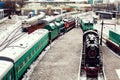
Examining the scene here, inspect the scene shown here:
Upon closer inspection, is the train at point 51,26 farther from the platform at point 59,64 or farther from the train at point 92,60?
the train at point 92,60

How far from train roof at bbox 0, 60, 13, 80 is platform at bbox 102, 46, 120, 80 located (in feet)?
31.1

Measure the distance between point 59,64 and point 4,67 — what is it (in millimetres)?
10576

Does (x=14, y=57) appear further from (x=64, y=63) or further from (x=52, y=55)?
(x=52, y=55)

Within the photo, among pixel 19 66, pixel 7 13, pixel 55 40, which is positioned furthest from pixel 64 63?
pixel 7 13

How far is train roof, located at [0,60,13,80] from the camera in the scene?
14.9 meters

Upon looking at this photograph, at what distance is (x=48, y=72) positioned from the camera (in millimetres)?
22969

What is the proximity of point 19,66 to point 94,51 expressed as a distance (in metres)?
7.09

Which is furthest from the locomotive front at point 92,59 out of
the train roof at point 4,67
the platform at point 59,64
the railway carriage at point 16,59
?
the train roof at point 4,67

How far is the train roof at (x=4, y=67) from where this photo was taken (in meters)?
14.9

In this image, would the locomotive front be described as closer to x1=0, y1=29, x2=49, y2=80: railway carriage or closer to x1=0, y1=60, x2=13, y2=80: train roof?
x1=0, y1=29, x2=49, y2=80: railway carriage

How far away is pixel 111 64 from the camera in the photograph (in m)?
25.5

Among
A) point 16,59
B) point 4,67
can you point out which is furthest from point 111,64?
point 4,67

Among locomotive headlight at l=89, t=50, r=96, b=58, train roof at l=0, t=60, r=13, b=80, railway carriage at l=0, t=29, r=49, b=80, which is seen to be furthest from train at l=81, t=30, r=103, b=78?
train roof at l=0, t=60, r=13, b=80

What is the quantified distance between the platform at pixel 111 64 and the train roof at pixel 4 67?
947 centimetres
